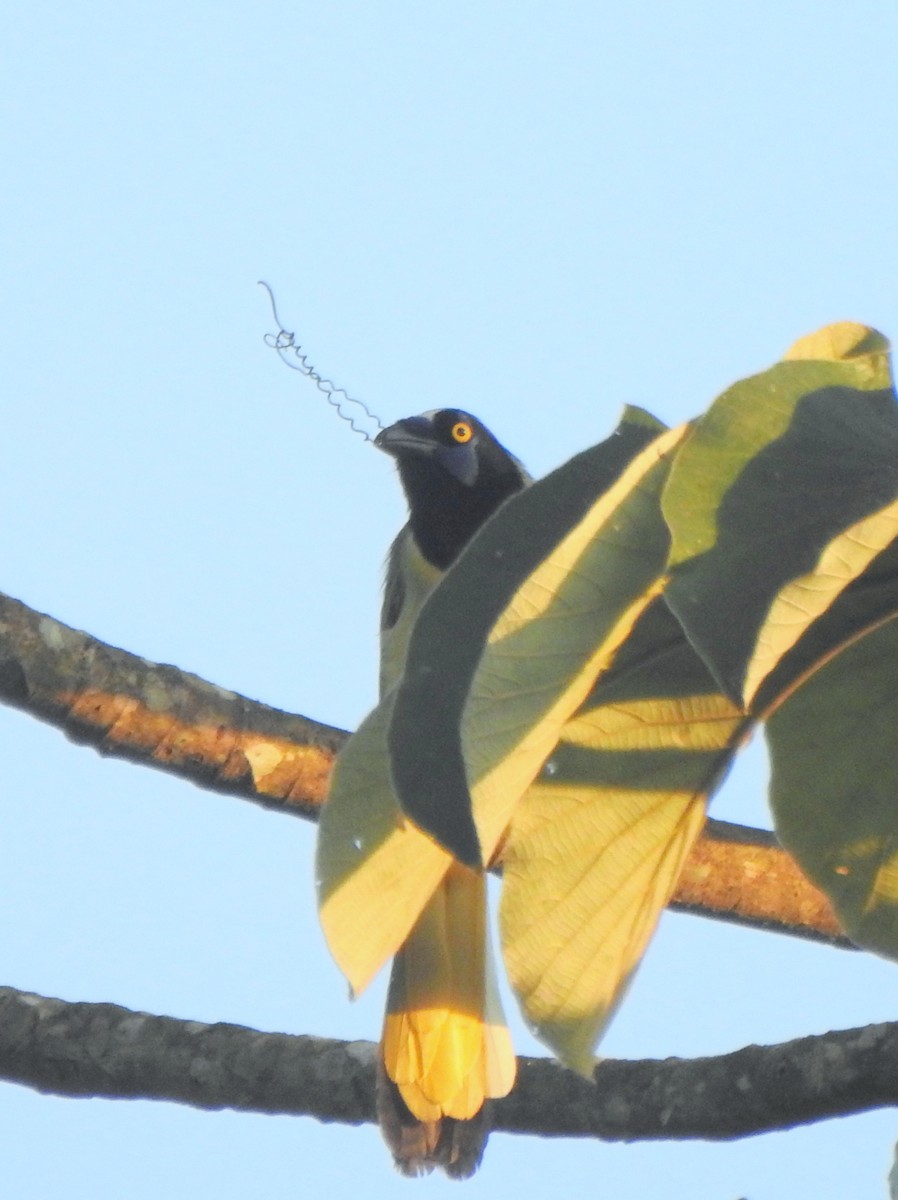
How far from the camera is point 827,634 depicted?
1.18 meters

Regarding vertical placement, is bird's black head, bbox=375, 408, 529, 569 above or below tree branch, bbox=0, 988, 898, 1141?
above

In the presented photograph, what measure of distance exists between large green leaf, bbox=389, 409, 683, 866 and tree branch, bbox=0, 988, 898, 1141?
1113 millimetres

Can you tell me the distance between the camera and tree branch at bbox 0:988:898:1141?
2.03 m

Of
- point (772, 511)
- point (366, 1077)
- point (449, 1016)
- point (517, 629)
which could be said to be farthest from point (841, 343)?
point (449, 1016)

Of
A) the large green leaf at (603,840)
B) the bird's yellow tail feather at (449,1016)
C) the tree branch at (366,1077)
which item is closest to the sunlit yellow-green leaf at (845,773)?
the large green leaf at (603,840)

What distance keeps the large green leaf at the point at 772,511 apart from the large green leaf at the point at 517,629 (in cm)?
7

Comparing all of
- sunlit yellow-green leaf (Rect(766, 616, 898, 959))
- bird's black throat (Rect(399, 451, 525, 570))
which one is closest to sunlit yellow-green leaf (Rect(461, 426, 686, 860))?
sunlit yellow-green leaf (Rect(766, 616, 898, 959))

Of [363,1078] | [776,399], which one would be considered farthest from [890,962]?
[363,1078]

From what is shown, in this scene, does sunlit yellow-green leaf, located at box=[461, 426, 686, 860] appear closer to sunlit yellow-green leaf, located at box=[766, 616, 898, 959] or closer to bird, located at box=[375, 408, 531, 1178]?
sunlit yellow-green leaf, located at box=[766, 616, 898, 959]

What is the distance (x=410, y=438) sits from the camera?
4906 mm

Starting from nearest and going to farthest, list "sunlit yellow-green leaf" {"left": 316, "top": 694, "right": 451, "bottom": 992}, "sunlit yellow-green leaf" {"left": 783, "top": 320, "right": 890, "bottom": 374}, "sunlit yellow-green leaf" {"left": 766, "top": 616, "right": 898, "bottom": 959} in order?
1. "sunlit yellow-green leaf" {"left": 783, "top": 320, "right": 890, "bottom": 374}
2. "sunlit yellow-green leaf" {"left": 316, "top": 694, "right": 451, "bottom": 992}
3. "sunlit yellow-green leaf" {"left": 766, "top": 616, "right": 898, "bottom": 959}

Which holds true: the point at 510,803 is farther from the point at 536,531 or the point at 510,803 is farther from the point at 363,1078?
the point at 363,1078

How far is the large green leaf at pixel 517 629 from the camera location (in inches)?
40.7

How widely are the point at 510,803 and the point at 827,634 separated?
269 millimetres
